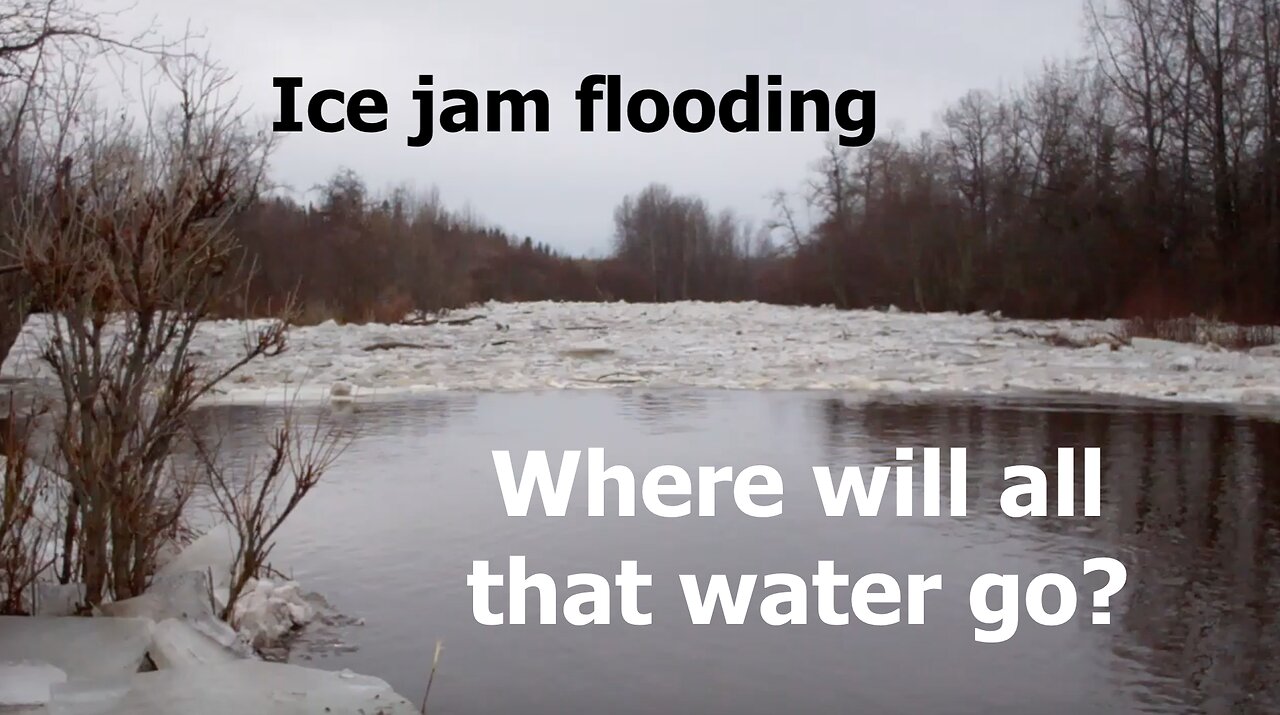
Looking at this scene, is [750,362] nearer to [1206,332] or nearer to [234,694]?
[1206,332]

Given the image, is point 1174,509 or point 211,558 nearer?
point 211,558

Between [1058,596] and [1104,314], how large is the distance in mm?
34456

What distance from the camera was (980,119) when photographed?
62.2 m

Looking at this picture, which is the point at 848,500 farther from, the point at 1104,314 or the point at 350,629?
the point at 1104,314

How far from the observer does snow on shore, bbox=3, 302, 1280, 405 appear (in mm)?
Answer: 19031

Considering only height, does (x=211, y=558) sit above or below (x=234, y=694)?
above

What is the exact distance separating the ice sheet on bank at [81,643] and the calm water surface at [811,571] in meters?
0.91

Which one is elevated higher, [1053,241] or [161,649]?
[1053,241]

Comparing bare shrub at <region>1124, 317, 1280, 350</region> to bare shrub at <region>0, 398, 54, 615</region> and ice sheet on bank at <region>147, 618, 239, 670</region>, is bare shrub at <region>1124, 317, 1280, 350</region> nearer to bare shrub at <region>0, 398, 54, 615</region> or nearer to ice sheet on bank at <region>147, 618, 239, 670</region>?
ice sheet on bank at <region>147, 618, 239, 670</region>

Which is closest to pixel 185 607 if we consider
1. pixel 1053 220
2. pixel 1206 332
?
pixel 1206 332

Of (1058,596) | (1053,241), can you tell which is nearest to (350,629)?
(1058,596)

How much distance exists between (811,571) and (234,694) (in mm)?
3668

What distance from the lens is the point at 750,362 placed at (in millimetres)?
24281

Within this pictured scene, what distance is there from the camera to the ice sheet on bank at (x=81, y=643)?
15.1 feet
